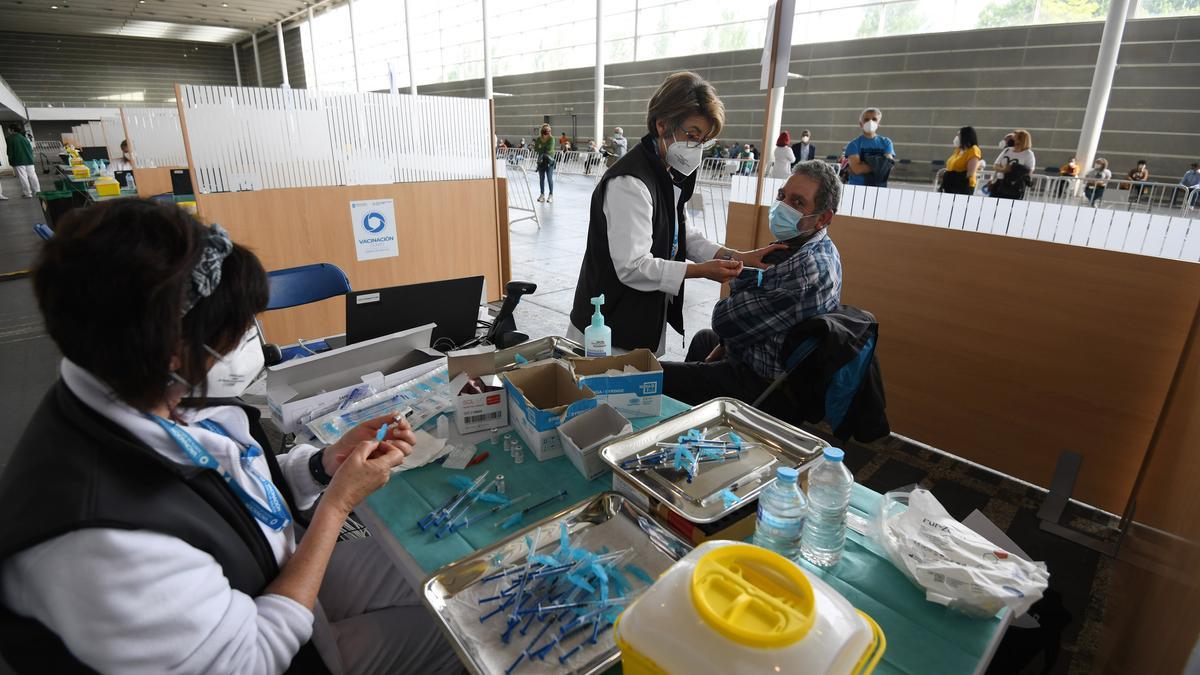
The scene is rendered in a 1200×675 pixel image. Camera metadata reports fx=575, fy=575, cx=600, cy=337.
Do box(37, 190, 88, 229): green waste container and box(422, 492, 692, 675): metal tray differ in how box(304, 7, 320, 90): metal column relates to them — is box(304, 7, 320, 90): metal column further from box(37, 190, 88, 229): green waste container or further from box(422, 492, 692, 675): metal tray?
box(422, 492, 692, 675): metal tray

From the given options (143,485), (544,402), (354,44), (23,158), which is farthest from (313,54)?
(143,485)

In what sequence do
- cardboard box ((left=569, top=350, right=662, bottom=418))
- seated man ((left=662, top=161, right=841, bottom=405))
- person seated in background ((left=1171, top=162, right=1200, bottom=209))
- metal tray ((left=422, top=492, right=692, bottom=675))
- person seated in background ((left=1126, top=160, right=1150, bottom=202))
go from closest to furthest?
1. metal tray ((left=422, top=492, right=692, bottom=675))
2. cardboard box ((left=569, top=350, right=662, bottom=418))
3. seated man ((left=662, top=161, right=841, bottom=405))
4. person seated in background ((left=1171, top=162, right=1200, bottom=209))
5. person seated in background ((left=1126, top=160, right=1150, bottom=202))

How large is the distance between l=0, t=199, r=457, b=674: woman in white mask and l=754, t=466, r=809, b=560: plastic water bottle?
2.51ft

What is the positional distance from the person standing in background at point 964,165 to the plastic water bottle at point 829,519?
263 inches

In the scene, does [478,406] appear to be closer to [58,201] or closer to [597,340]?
[597,340]

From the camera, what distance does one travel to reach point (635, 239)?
6.37 ft

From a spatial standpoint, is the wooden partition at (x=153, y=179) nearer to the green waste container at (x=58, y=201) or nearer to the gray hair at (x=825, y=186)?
the green waste container at (x=58, y=201)

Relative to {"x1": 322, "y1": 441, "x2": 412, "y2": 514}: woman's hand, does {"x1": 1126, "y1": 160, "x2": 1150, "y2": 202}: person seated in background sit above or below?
above

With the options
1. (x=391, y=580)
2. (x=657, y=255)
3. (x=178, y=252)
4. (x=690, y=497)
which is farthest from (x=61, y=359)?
(x=657, y=255)

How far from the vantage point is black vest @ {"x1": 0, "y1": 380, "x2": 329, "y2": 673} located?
68 cm

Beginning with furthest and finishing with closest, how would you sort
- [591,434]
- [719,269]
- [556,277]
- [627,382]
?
[556,277] → [719,269] → [627,382] → [591,434]

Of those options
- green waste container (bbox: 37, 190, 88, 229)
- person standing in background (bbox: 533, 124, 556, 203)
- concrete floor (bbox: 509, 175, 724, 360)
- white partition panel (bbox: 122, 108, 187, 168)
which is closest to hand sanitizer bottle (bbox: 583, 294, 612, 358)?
concrete floor (bbox: 509, 175, 724, 360)

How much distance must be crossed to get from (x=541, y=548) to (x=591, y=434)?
0.35 meters

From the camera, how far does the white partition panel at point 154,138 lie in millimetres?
6594
